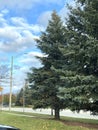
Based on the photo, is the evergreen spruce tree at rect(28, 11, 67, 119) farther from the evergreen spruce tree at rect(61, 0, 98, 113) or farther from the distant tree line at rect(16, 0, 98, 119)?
the evergreen spruce tree at rect(61, 0, 98, 113)

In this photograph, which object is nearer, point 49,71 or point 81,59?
point 81,59

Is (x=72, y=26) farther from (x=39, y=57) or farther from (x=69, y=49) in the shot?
(x=39, y=57)

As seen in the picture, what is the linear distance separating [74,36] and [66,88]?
3154 millimetres

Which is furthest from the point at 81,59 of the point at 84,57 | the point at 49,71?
the point at 49,71

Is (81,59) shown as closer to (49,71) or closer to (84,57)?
(84,57)

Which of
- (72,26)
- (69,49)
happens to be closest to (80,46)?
(69,49)

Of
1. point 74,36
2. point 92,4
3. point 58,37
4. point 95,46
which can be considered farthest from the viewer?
point 58,37

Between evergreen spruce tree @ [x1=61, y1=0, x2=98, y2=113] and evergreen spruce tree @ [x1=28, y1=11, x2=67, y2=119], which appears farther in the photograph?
evergreen spruce tree @ [x1=28, y1=11, x2=67, y2=119]

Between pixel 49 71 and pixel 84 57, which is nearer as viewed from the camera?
pixel 84 57

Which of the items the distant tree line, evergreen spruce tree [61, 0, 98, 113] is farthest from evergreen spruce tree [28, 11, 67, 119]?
evergreen spruce tree [61, 0, 98, 113]

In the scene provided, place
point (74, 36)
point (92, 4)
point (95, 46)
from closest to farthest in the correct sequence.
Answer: point (95, 46) < point (92, 4) < point (74, 36)

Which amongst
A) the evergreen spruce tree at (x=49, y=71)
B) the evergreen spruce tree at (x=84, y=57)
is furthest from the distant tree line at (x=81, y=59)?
the evergreen spruce tree at (x=49, y=71)

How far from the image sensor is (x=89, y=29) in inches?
794

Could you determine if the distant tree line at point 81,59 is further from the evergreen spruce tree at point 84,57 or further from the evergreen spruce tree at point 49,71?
the evergreen spruce tree at point 49,71
